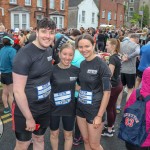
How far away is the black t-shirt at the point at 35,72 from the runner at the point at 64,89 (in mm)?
293

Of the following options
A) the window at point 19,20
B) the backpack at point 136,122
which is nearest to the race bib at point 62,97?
the backpack at point 136,122

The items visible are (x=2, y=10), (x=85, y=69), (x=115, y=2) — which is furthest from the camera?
(x=115, y=2)

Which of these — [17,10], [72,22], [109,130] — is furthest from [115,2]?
[109,130]

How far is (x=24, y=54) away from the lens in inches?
92.8

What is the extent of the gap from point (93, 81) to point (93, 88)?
0.09 metres

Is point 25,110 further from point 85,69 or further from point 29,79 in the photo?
point 85,69

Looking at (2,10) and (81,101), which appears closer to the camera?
(81,101)

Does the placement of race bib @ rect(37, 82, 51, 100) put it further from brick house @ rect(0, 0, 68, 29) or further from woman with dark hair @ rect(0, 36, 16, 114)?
brick house @ rect(0, 0, 68, 29)

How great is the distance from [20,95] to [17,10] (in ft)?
78.1

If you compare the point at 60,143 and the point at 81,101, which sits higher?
the point at 81,101

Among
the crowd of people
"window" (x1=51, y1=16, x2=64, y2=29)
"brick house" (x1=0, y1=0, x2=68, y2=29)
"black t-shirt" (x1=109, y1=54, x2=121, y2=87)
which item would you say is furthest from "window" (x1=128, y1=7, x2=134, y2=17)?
the crowd of people

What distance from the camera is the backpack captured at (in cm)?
239

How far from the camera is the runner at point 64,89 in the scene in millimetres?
3008

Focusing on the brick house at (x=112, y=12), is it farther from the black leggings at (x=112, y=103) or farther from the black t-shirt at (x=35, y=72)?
the black t-shirt at (x=35, y=72)
